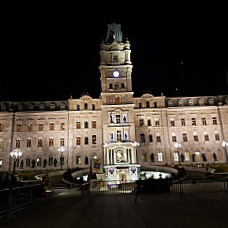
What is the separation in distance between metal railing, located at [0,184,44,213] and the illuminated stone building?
28.4m

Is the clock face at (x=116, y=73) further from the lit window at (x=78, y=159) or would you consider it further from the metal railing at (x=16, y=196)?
the metal railing at (x=16, y=196)

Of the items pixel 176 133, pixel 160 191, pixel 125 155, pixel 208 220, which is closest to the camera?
pixel 208 220

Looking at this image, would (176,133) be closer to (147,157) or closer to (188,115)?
(188,115)

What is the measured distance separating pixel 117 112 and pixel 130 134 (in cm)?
545

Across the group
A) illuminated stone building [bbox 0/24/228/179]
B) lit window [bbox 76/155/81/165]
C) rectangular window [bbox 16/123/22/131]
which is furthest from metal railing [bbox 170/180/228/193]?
rectangular window [bbox 16/123/22/131]

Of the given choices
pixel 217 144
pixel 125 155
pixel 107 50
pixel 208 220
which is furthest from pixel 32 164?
pixel 208 220

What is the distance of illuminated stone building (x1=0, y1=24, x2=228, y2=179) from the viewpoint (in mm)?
47312

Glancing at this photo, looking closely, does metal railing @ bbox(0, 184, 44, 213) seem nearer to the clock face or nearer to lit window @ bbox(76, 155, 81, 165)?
lit window @ bbox(76, 155, 81, 165)

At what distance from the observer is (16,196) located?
42.4ft

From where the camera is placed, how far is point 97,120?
5050 cm

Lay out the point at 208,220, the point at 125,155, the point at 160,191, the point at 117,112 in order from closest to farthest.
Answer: the point at 208,220
the point at 160,191
the point at 125,155
the point at 117,112

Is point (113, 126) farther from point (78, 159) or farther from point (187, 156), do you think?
point (187, 156)

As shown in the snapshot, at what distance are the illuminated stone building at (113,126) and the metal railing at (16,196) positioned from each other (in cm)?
2838

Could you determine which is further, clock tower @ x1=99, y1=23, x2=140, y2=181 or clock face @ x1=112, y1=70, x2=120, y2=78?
clock face @ x1=112, y1=70, x2=120, y2=78
